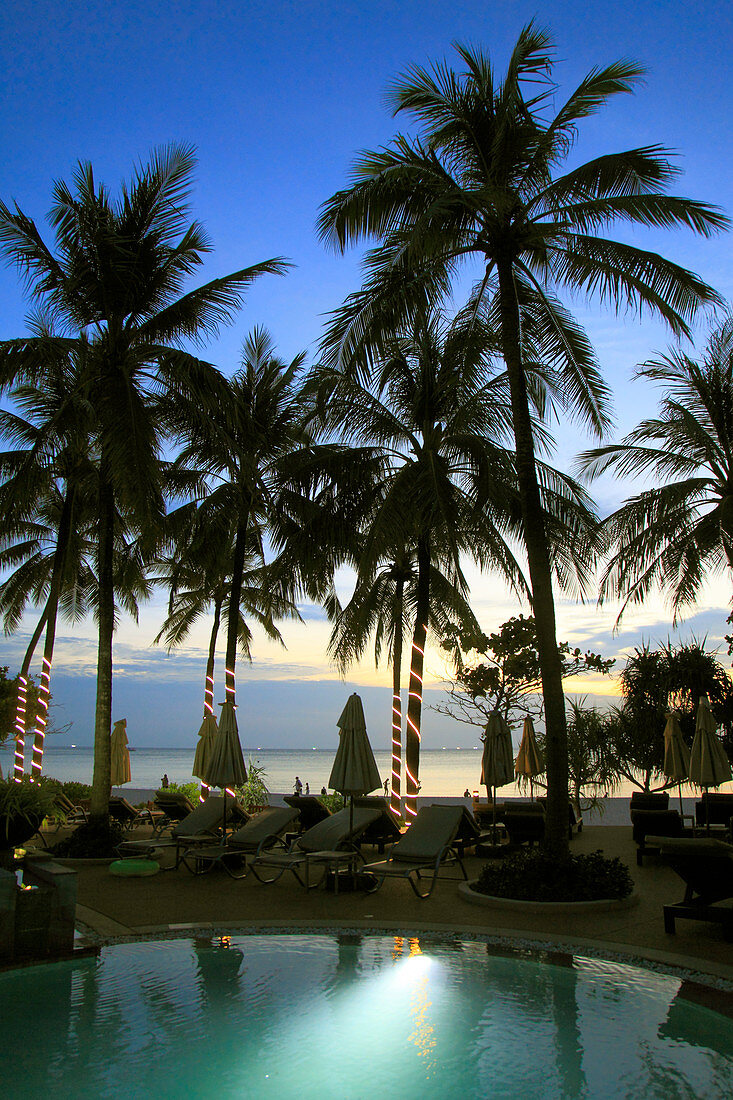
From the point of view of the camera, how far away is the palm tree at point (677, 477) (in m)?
13.3

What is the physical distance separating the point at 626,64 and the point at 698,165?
1.42m

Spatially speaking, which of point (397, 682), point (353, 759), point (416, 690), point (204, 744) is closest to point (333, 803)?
point (397, 682)

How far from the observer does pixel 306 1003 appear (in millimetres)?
5320

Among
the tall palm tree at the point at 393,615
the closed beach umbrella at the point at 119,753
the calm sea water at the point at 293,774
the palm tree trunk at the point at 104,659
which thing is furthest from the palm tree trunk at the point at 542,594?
the calm sea water at the point at 293,774

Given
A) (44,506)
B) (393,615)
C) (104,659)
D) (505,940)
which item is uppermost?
(44,506)

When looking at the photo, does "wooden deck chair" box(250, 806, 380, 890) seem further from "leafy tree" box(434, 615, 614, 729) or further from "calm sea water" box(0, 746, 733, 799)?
"calm sea water" box(0, 746, 733, 799)

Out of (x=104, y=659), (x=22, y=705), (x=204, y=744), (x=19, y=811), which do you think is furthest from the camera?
(x=22, y=705)

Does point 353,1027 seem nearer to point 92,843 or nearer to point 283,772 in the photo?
point 92,843

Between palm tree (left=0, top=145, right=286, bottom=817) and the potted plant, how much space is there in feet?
3.20

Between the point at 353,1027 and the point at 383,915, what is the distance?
8.58 ft

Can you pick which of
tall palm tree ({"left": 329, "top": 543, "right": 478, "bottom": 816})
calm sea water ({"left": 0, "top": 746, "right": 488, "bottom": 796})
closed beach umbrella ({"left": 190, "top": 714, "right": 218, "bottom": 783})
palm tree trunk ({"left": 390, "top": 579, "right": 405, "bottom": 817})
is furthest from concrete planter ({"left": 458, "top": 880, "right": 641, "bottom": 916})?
calm sea water ({"left": 0, "top": 746, "right": 488, "bottom": 796})

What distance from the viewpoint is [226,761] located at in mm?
11070

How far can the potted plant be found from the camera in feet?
34.4

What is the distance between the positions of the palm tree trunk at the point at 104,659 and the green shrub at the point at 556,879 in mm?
6257
